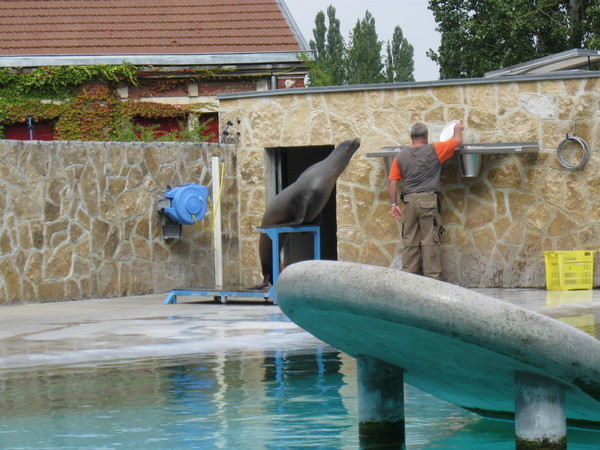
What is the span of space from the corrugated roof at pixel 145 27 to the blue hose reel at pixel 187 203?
8514 millimetres

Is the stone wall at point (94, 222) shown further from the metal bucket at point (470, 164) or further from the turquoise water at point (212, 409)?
the turquoise water at point (212, 409)

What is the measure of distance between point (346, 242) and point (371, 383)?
953 cm

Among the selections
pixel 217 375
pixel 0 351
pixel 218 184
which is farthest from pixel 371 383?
pixel 218 184

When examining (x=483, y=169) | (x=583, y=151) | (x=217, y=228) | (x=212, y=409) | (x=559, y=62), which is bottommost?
(x=212, y=409)

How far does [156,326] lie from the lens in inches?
372

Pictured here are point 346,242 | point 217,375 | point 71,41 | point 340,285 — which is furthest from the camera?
point 71,41

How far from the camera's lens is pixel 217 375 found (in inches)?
263

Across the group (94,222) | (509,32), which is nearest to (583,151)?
(94,222)

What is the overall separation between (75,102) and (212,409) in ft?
51.1

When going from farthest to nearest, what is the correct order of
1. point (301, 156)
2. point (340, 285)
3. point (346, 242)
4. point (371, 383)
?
point (301, 156), point (346, 242), point (371, 383), point (340, 285)

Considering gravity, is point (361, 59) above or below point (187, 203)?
above

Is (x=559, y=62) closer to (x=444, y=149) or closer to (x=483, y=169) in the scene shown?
(x=483, y=169)

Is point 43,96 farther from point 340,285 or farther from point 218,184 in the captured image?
point 340,285

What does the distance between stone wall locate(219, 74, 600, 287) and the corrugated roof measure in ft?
25.1
